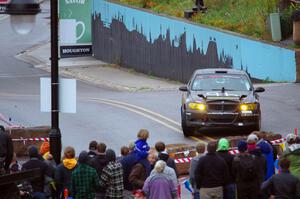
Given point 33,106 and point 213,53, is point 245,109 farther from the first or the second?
point 213,53

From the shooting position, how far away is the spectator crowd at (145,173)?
47.9 feet

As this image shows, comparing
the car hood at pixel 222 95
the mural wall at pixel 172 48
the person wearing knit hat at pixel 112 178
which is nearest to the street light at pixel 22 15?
the person wearing knit hat at pixel 112 178

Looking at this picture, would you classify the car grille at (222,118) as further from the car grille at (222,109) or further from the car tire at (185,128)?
the car tire at (185,128)

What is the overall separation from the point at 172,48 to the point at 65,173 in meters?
31.4

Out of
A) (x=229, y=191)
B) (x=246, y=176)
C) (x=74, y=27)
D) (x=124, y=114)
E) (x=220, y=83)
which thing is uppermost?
(x=74, y=27)

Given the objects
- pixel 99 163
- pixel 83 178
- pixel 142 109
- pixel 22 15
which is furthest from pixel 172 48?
pixel 22 15

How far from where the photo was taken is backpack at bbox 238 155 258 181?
15.2 m

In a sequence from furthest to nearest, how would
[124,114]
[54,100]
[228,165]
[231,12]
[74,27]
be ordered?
[231,12] → [124,114] → [74,27] → [54,100] → [228,165]

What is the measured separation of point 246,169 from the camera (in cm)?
1519

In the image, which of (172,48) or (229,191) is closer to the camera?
(229,191)

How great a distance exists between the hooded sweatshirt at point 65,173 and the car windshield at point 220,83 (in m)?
11.2

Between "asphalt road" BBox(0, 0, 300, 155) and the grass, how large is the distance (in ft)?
19.8

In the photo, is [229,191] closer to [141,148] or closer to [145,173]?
[145,173]

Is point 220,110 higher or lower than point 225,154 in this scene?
lower
